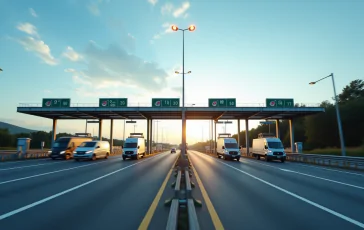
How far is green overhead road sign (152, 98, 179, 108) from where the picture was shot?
36.1 m

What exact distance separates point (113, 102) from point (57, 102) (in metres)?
8.73

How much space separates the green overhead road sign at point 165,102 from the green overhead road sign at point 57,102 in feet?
44.3

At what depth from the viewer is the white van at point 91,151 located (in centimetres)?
2405

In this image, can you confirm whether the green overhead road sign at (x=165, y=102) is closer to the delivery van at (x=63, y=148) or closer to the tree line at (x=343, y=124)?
the delivery van at (x=63, y=148)

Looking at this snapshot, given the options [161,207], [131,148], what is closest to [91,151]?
[131,148]

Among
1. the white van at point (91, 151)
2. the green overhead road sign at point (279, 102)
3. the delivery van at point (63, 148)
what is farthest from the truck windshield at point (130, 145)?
the green overhead road sign at point (279, 102)

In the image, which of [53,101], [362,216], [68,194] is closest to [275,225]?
[362,216]

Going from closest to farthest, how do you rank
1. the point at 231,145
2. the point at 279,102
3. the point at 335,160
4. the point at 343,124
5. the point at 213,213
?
1. the point at 213,213
2. the point at 335,160
3. the point at 231,145
4. the point at 279,102
5. the point at 343,124

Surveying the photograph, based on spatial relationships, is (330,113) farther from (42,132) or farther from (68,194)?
(42,132)

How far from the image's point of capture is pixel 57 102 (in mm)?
36156

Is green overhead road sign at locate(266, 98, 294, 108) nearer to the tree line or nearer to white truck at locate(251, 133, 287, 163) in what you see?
white truck at locate(251, 133, 287, 163)

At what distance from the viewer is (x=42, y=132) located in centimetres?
12012

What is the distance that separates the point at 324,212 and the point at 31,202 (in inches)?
313

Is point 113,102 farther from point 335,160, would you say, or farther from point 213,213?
point 213,213
